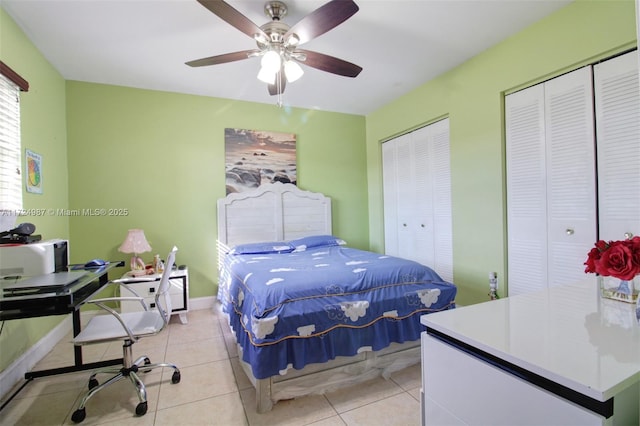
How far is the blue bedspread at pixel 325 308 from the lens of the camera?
68.7 inches

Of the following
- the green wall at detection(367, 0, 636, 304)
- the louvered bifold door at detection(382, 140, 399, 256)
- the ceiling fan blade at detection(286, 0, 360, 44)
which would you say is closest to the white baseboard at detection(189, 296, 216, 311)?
the louvered bifold door at detection(382, 140, 399, 256)

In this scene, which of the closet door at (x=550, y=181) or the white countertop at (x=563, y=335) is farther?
the closet door at (x=550, y=181)

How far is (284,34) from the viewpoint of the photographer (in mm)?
2061

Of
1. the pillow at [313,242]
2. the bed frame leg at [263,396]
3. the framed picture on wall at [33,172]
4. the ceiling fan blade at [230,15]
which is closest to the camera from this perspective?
the ceiling fan blade at [230,15]

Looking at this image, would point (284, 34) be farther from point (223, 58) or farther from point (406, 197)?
point (406, 197)

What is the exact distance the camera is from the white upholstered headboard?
3.76 m

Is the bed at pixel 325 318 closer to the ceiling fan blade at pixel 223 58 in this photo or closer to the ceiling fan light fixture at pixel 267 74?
the ceiling fan light fixture at pixel 267 74

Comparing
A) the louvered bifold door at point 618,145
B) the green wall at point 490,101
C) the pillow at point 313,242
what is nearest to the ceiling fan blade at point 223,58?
the pillow at point 313,242

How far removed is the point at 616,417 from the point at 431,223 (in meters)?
3.08

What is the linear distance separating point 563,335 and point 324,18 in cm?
188

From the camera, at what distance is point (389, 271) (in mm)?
2225

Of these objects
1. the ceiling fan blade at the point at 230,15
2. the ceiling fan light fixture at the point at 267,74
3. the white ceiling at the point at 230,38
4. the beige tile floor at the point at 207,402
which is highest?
the white ceiling at the point at 230,38

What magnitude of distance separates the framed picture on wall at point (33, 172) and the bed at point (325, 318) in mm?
1760

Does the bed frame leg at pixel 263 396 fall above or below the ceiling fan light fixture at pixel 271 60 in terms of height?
below
